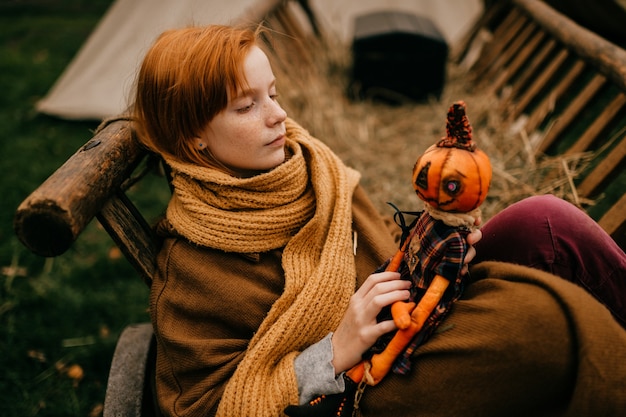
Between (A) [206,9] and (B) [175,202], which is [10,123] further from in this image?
(B) [175,202]

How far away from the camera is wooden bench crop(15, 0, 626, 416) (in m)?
1.03

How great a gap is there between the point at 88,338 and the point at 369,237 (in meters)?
1.45

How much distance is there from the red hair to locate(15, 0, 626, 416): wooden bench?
110 mm

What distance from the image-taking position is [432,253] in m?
0.99

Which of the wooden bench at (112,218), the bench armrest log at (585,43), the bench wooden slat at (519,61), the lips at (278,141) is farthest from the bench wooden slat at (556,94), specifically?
the wooden bench at (112,218)

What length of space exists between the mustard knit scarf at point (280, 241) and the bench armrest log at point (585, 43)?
1.16 meters

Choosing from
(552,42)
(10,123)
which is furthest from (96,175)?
(10,123)

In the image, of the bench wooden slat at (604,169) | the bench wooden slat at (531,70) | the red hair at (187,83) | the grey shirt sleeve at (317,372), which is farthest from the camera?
the bench wooden slat at (531,70)

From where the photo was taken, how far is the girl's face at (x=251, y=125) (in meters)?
1.30

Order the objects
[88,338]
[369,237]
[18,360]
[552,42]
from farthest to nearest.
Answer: [552,42] < [88,338] < [18,360] < [369,237]

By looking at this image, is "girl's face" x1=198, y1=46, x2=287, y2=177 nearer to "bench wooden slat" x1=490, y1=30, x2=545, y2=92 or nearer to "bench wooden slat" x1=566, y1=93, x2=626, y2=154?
"bench wooden slat" x1=566, y1=93, x2=626, y2=154

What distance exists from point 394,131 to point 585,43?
1.23 meters

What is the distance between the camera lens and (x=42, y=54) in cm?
522

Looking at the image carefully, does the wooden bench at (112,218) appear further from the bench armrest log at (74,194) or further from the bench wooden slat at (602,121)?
the bench wooden slat at (602,121)
